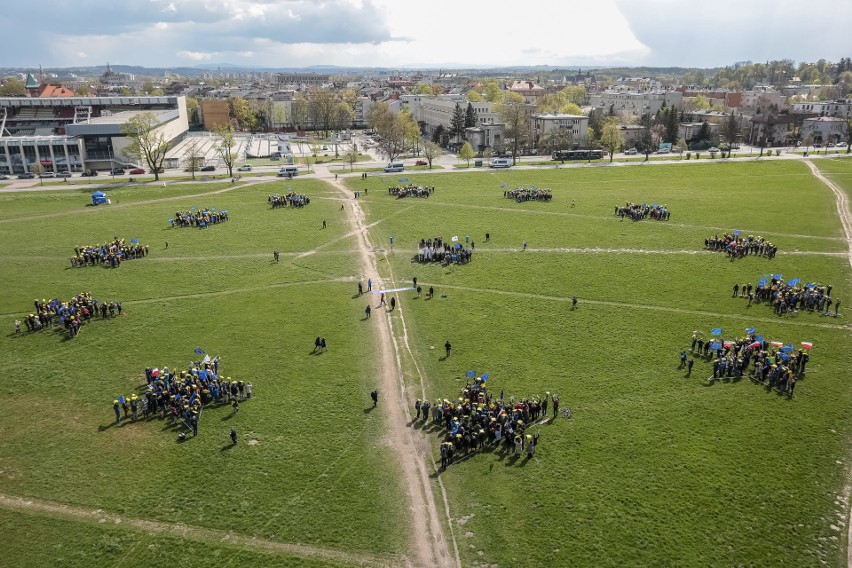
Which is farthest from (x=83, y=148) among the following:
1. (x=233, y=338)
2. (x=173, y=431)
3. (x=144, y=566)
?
(x=144, y=566)

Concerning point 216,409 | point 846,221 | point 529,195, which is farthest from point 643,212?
point 216,409

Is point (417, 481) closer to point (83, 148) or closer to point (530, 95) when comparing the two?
point (83, 148)

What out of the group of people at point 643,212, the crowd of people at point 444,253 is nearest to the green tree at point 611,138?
the group of people at point 643,212

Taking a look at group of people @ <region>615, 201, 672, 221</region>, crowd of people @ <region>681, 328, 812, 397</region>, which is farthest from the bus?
crowd of people @ <region>681, 328, 812, 397</region>

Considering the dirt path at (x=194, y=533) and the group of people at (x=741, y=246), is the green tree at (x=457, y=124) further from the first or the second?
the dirt path at (x=194, y=533)

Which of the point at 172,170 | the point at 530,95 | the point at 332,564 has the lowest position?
the point at 332,564

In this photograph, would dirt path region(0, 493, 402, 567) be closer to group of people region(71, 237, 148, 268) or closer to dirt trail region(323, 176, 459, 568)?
dirt trail region(323, 176, 459, 568)
